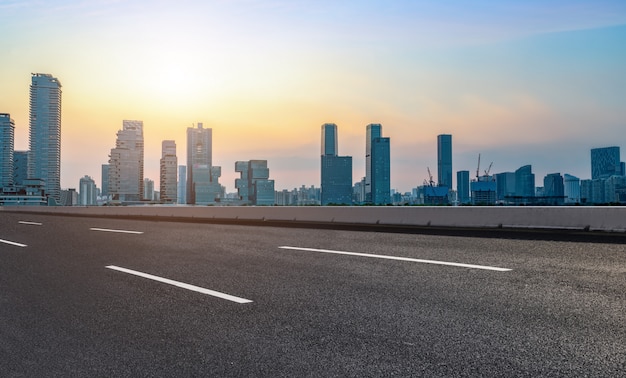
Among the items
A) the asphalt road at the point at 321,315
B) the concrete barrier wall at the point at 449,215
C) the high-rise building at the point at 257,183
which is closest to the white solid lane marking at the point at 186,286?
the asphalt road at the point at 321,315

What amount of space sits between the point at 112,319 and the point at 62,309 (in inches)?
36.9

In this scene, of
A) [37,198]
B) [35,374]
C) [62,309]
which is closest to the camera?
[35,374]

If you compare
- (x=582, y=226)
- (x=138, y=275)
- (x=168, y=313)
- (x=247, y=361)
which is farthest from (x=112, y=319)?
(x=582, y=226)

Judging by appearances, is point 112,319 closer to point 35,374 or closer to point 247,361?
point 35,374

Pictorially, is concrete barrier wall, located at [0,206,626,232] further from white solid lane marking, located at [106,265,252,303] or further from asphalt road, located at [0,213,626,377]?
white solid lane marking, located at [106,265,252,303]

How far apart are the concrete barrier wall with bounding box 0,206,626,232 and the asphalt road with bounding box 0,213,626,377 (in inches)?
209

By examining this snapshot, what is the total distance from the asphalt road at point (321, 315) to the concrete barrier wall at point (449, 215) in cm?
530

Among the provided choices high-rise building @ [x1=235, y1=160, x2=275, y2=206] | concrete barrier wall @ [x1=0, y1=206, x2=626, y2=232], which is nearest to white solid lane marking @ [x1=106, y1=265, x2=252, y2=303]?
concrete barrier wall @ [x1=0, y1=206, x2=626, y2=232]

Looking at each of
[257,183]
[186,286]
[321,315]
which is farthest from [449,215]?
[257,183]

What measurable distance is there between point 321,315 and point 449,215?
13077 mm

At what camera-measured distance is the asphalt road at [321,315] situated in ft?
10.6

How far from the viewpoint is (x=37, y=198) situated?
7244 inches

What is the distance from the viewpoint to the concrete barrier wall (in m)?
13.4

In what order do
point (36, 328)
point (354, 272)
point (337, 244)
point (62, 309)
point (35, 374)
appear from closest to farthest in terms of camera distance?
1. point (35, 374)
2. point (36, 328)
3. point (62, 309)
4. point (354, 272)
5. point (337, 244)
